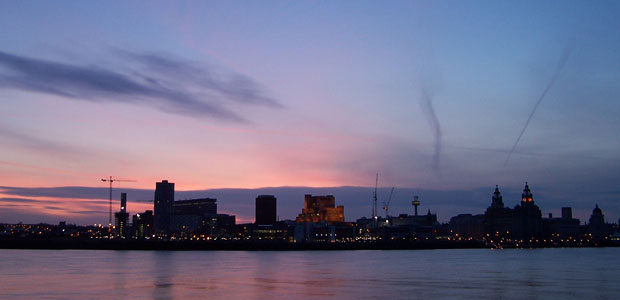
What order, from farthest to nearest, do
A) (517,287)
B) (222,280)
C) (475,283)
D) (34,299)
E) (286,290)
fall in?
1. (222,280)
2. (475,283)
3. (517,287)
4. (286,290)
5. (34,299)

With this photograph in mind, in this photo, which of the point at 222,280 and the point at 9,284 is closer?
the point at 9,284

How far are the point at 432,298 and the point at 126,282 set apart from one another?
50807mm

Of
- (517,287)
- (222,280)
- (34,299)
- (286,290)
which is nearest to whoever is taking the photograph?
(34,299)

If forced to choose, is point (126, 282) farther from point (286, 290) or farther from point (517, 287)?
point (517, 287)

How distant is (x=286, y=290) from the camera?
84625 mm

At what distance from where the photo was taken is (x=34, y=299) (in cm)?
7269

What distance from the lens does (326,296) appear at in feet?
248

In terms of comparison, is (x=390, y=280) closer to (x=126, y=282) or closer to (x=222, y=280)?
(x=222, y=280)

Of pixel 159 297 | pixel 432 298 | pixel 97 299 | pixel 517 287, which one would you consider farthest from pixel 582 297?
pixel 97 299

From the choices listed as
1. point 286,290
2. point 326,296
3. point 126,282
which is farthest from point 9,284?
point 326,296

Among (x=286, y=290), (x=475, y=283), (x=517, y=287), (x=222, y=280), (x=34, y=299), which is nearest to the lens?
(x=34, y=299)

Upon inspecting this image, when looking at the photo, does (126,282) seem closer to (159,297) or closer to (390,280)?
(159,297)

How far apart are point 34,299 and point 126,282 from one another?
2565 cm

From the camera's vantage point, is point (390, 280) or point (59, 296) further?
point (390, 280)
